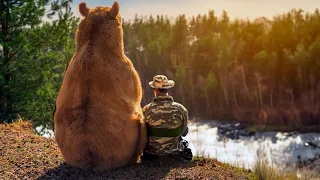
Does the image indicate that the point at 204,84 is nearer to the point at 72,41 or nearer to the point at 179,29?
the point at 179,29

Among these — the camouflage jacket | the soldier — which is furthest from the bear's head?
the camouflage jacket

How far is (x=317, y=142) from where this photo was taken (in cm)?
2558

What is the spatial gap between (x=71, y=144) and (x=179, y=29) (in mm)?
41547

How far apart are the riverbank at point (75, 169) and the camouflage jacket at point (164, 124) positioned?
0.24m

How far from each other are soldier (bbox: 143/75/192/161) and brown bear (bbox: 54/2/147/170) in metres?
0.21

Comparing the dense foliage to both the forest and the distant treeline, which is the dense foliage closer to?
the forest

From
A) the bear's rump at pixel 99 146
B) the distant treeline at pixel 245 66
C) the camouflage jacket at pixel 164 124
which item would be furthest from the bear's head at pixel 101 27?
the distant treeline at pixel 245 66

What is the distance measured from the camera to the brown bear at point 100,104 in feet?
17.6

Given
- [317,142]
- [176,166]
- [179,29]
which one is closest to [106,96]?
[176,166]

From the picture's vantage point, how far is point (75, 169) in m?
5.61

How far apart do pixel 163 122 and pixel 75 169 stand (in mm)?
1350

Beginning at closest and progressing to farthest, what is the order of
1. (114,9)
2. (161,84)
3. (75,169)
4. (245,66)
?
1. (75,169)
2. (114,9)
3. (161,84)
4. (245,66)

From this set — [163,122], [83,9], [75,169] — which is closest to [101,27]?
[83,9]

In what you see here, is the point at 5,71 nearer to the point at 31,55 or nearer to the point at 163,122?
the point at 31,55
